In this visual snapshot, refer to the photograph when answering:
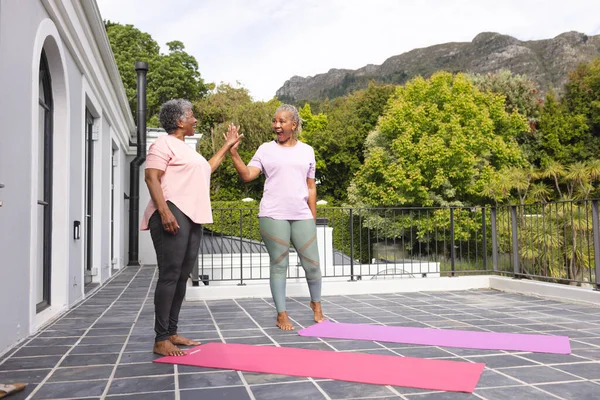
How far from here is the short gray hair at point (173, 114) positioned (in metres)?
3.40

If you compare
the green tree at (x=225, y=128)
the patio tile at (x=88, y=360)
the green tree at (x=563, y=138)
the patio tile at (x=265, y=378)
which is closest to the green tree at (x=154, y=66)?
the green tree at (x=225, y=128)

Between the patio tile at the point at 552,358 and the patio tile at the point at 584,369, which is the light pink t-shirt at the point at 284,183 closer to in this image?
the patio tile at the point at 552,358

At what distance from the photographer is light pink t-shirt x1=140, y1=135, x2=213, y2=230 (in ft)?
10.5

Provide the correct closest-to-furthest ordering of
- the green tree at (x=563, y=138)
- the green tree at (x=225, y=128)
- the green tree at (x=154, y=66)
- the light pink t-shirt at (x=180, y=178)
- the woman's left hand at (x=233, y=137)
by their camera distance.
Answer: the light pink t-shirt at (x=180, y=178) < the woman's left hand at (x=233, y=137) < the green tree at (x=563, y=138) < the green tree at (x=225, y=128) < the green tree at (x=154, y=66)

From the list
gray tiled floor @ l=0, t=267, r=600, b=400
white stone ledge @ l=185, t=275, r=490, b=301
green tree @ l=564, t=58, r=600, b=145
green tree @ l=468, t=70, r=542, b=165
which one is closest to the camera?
gray tiled floor @ l=0, t=267, r=600, b=400

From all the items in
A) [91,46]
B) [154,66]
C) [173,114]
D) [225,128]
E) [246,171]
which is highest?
[154,66]

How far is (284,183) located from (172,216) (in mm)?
1338

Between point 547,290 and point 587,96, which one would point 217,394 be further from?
point 587,96

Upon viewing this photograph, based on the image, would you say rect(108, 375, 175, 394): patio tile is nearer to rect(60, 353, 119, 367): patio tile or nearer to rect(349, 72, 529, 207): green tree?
rect(60, 353, 119, 367): patio tile

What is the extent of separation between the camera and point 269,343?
3586 millimetres

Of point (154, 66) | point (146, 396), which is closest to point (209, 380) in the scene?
point (146, 396)

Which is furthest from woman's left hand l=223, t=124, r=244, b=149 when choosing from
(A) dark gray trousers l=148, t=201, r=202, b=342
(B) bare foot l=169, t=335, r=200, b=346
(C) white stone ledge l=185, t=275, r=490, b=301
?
(C) white stone ledge l=185, t=275, r=490, b=301

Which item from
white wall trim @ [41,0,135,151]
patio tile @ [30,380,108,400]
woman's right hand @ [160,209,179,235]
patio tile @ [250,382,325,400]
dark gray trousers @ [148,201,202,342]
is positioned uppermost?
white wall trim @ [41,0,135,151]

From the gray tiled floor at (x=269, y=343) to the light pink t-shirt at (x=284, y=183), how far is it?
93cm
